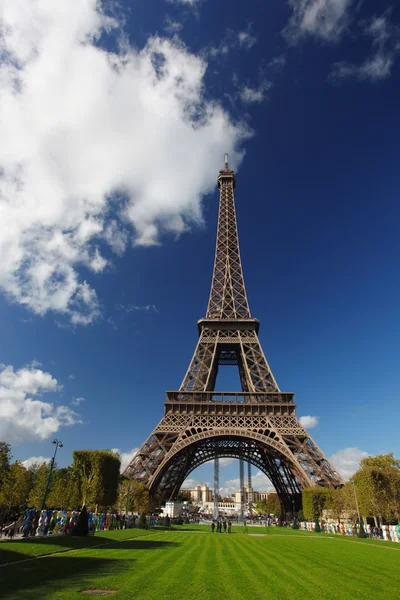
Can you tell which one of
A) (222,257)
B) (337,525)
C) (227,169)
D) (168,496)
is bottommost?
(337,525)

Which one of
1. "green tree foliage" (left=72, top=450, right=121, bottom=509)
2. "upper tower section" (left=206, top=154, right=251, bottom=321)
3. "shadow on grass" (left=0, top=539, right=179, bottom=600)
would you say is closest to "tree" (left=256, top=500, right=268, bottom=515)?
"upper tower section" (left=206, top=154, right=251, bottom=321)

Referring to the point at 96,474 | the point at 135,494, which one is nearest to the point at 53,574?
the point at 96,474

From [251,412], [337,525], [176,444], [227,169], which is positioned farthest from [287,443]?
[227,169]

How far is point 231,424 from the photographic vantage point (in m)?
46.8

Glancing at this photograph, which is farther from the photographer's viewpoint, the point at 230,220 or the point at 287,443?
the point at 230,220

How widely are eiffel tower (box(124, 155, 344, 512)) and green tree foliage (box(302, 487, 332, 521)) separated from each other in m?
1.64

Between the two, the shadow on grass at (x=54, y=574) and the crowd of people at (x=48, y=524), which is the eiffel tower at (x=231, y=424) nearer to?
the crowd of people at (x=48, y=524)

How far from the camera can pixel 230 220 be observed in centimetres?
7338

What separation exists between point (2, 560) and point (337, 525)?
120 feet

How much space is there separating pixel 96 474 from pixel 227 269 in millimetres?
42062

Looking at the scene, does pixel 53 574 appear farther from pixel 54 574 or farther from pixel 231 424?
pixel 231 424

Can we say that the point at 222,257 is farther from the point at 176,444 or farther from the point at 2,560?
the point at 2,560

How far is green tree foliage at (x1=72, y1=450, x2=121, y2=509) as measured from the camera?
102 feet

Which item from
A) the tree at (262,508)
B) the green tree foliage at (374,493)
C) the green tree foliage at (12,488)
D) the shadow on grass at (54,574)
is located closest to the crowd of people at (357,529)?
the green tree foliage at (374,493)
